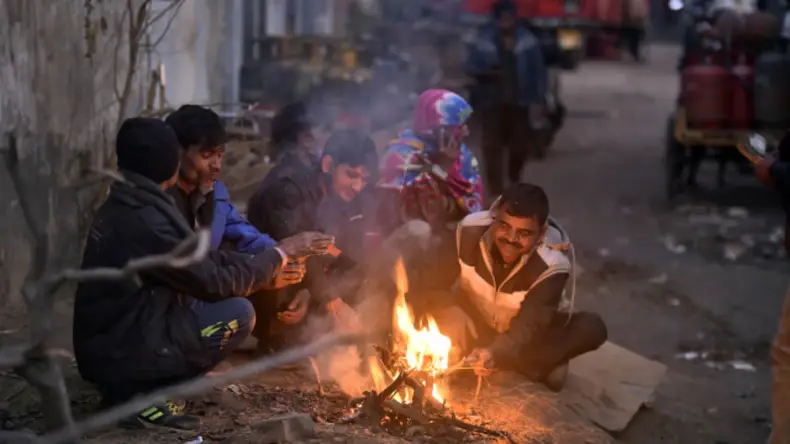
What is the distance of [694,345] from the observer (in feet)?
21.9

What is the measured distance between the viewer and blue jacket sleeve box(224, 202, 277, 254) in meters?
4.77

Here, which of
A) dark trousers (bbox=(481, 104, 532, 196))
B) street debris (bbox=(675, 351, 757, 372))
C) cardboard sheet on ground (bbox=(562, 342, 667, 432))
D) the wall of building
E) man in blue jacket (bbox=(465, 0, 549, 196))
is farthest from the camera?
man in blue jacket (bbox=(465, 0, 549, 196))

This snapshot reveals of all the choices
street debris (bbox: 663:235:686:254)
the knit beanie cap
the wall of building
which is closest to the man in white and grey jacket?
the knit beanie cap

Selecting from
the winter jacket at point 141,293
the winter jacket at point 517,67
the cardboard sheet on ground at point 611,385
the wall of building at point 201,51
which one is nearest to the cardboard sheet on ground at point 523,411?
the cardboard sheet on ground at point 611,385

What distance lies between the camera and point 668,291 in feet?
26.1

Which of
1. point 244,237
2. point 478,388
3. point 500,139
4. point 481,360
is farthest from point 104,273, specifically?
point 500,139

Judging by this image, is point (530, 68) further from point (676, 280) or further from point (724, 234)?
point (676, 280)

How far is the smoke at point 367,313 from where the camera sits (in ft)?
15.8

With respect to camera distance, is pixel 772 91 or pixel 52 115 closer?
pixel 52 115

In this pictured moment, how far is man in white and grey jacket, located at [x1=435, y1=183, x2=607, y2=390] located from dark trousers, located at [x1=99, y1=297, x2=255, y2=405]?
1158 mm

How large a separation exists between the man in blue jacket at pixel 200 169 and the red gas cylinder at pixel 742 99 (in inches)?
290

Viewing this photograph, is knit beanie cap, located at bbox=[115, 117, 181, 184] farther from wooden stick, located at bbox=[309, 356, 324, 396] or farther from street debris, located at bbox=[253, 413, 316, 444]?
wooden stick, located at bbox=[309, 356, 324, 396]

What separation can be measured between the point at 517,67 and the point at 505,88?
33 cm

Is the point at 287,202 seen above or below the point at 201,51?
below
